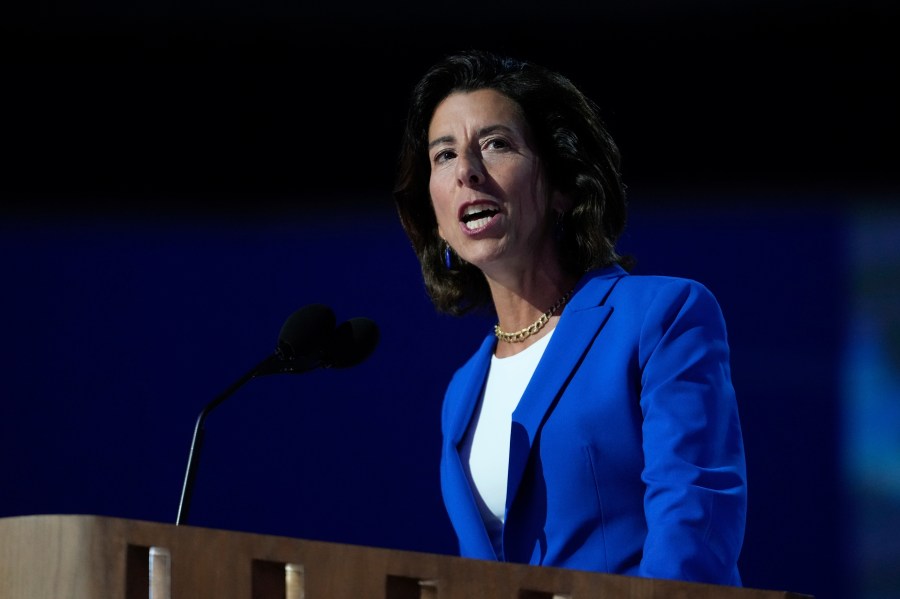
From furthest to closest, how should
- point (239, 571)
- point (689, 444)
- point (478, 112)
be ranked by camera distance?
point (478, 112) < point (689, 444) < point (239, 571)

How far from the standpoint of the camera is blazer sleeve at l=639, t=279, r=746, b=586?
56.2 inches

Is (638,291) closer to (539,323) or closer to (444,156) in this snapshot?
(539,323)

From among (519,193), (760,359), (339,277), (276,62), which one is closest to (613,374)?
(519,193)

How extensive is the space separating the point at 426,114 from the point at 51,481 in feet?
6.28

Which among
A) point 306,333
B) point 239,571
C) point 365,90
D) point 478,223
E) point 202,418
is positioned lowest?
point 239,571

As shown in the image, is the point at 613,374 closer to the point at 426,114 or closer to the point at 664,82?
the point at 426,114

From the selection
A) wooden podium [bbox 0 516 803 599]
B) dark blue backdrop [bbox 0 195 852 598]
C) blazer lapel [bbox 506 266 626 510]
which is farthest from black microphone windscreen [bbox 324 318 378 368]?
dark blue backdrop [bbox 0 195 852 598]

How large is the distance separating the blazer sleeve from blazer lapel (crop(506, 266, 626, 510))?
0.11m

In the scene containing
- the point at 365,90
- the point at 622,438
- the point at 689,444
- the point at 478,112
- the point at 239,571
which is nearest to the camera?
the point at 239,571

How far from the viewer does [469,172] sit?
1872 millimetres

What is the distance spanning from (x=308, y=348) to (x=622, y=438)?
0.43 metres

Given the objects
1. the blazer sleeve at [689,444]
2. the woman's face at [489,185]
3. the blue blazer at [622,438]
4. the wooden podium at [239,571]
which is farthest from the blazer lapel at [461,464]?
the wooden podium at [239,571]

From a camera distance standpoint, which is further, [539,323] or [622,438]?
[539,323]

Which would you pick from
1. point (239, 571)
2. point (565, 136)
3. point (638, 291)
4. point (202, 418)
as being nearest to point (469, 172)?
point (565, 136)
